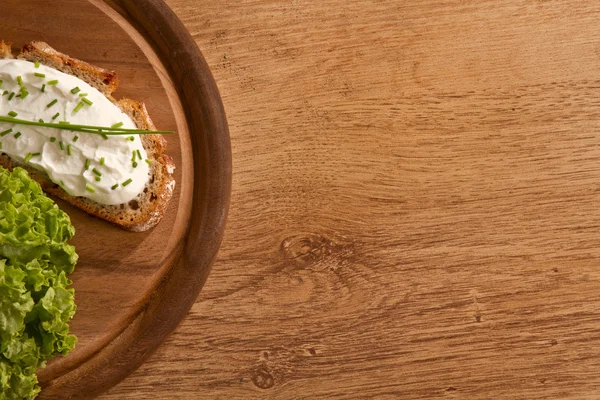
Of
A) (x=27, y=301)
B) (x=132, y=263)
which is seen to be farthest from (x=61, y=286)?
(x=132, y=263)

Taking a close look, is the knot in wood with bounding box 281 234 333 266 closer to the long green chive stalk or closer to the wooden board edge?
the wooden board edge

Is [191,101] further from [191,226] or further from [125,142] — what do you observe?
[191,226]

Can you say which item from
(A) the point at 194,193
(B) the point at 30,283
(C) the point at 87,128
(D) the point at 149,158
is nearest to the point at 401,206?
(A) the point at 194,193

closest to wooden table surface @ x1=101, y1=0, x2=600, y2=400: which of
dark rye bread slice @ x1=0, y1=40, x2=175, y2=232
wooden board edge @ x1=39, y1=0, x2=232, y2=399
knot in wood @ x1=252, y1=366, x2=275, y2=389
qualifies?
knot in wood @ x1=252, y1=366, x2=275, y2=389

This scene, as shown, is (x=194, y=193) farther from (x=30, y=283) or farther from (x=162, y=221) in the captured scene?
(x=30, y=283)

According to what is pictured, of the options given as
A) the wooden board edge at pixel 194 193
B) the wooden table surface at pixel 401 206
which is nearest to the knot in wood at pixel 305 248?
the wooden table surface at pixel 401 206

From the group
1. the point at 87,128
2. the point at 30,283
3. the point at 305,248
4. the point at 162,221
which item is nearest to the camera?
the point at 30,283
